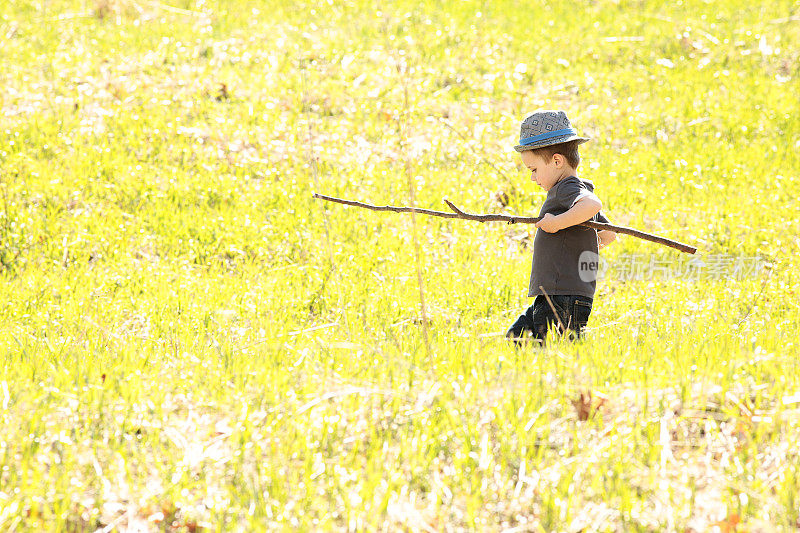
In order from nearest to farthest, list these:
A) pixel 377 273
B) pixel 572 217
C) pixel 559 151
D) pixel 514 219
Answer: pixel 514 219, pixel 572 217, pixel 559 151, pixel 377 273

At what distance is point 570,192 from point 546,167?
229 millimetres

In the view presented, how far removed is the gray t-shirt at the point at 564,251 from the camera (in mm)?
4270

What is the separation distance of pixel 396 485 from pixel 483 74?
8.89 metres

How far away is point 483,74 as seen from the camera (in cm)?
1069

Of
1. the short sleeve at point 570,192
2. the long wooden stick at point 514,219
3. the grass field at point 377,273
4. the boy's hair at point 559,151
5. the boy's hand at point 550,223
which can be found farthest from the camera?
the boy's hair at point 559,151

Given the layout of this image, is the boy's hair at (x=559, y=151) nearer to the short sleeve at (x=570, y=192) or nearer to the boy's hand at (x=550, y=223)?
the short sleeve at (x=570, y=192)

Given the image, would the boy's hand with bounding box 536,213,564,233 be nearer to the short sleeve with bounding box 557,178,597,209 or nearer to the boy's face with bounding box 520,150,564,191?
the short sleeve with bounding box 557,178,597,209

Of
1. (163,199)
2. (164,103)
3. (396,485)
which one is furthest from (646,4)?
(396,485)

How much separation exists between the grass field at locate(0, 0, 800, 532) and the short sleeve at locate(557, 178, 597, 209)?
83cm

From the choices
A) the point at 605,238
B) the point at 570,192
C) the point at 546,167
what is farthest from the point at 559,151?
the point at 605,238

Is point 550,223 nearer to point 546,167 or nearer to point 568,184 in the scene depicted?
point 568,184

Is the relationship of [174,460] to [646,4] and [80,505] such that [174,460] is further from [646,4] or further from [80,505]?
[646,4]

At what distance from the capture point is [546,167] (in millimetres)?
4379

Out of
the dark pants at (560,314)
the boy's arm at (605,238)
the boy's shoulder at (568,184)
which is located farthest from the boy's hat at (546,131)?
the dark pants at (560,314)
